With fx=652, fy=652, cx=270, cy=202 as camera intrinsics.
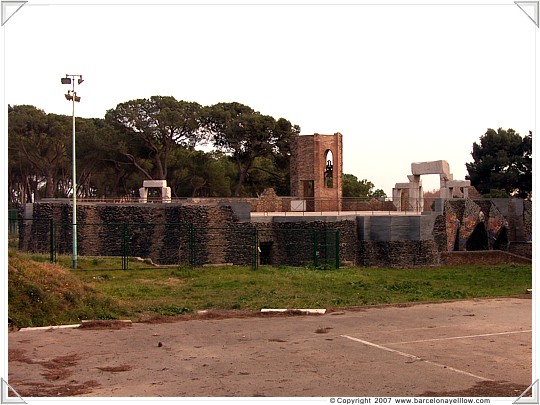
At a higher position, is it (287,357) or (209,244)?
(209,244)

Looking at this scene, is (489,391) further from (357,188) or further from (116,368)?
(357,188)

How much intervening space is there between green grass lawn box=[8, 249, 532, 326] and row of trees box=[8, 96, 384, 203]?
25782 millimetres

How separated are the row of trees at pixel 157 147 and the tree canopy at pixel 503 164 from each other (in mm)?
15322

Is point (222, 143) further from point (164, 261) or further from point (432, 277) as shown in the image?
point (432, 277)

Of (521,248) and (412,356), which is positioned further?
(521,248)

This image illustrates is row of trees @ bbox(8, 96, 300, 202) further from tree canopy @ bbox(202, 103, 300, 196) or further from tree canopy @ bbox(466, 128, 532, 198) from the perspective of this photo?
tree canopy @ bbox(466, 128, 532, 198)

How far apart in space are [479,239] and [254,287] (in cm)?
2106

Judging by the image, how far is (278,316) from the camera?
14.1m

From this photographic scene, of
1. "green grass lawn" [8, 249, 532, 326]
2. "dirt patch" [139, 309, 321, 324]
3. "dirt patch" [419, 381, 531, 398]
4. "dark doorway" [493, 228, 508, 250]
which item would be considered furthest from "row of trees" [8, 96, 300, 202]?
"dirt patch" [419, 381, 531, 398]

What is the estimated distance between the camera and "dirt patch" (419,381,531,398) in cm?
793

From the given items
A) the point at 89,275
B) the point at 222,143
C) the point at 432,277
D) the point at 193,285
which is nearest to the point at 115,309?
the point at 193,285

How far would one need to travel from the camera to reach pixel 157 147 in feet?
163

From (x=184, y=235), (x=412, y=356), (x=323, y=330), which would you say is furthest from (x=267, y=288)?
(x=184, y=235)

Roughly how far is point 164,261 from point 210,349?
18650mm
